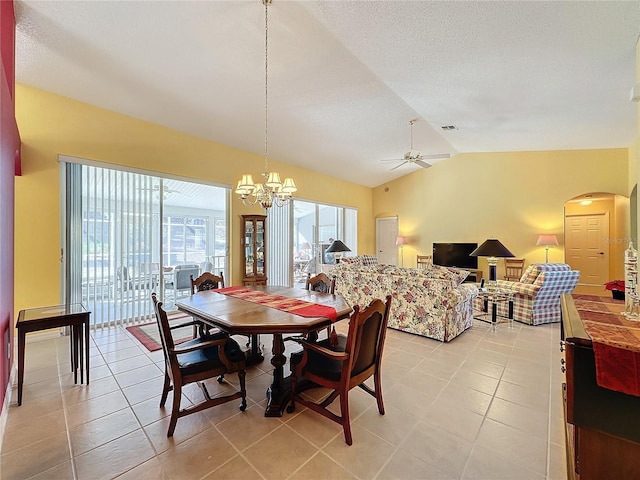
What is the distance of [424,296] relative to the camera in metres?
3.84

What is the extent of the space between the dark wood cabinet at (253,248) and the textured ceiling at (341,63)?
1527 mm

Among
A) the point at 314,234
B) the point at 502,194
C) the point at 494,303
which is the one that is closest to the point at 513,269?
the point at 502,194

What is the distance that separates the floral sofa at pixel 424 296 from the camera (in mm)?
3672

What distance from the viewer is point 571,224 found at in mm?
7672

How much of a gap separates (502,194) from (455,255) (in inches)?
71.0

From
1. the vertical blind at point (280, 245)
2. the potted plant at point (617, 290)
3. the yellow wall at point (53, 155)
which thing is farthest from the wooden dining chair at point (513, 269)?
the yellow wall at point (53, 155)

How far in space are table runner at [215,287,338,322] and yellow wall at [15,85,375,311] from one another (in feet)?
7.75

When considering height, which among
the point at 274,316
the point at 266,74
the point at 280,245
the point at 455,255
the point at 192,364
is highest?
the point at 266,74

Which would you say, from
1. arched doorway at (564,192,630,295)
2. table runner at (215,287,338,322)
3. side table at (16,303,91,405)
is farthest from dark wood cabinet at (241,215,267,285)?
arched doorway at (564,192,630,295)

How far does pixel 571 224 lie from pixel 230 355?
364 inches

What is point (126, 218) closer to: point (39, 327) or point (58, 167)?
point (58, 167)

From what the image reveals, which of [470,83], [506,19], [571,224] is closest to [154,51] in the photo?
[506,19]

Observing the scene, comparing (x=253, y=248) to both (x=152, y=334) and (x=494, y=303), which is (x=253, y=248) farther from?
(x=494, y=303)

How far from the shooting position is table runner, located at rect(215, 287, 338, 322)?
224cm
